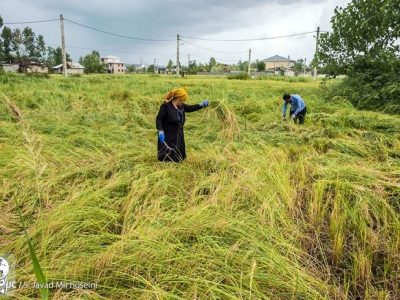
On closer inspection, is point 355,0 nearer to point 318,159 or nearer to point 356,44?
point 356,44

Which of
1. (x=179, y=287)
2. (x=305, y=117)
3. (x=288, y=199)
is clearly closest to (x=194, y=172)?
(x=288, y=199)

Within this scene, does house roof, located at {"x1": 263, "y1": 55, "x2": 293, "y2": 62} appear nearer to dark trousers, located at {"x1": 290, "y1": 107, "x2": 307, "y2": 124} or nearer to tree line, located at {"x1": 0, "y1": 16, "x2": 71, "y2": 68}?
tree line, located at {"x1": 0, "y1": 16, "x2": 71, "y2": 68}

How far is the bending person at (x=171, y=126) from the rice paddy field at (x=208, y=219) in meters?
0.24

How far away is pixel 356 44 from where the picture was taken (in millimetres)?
9391

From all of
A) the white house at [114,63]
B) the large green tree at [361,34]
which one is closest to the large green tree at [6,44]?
the white house at [114,63]

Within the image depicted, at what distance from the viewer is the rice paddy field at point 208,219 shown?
184 cm

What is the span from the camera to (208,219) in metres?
2.37

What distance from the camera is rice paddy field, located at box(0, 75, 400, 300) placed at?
6.04 feet

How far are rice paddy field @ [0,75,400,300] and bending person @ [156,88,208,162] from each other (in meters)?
0.24

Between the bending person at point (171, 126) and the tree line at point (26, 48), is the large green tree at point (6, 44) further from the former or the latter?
the bending person at point (171, 126)

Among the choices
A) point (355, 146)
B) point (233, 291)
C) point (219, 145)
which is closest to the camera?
point (233, 291)

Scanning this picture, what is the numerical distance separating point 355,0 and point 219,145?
7.46 meters

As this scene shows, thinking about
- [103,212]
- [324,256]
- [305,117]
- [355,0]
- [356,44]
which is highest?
[355,0]

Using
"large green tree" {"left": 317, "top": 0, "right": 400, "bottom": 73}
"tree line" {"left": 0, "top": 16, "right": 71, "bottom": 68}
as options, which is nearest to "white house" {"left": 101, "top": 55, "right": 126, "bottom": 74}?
"tree line" {"left": 0, "top": 16, "right": 71, "bottom": 68}
